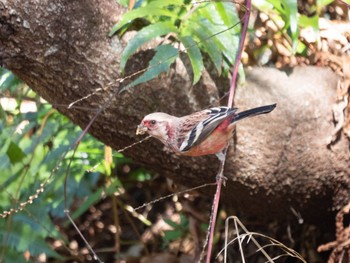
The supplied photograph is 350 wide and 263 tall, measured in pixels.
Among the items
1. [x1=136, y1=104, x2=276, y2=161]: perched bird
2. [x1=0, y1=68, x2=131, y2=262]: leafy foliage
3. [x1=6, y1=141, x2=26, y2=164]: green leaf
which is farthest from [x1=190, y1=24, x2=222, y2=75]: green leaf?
[x1=6, y1=141, x2=26, y2=164]: green leaf

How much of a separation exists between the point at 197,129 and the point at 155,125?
13cm

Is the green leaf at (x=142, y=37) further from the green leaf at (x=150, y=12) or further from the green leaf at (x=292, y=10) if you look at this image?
the green leaf at (x=292, y=10)

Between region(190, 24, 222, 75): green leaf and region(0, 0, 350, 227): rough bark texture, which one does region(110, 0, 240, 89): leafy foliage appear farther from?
region(0, 0, 350, 227): rough bark texture

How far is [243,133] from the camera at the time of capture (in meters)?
2.61

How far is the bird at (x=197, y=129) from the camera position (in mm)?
2057

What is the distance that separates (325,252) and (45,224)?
126 cm

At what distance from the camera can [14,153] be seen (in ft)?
10.4

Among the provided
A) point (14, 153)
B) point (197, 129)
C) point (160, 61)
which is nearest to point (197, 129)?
point (197, 129)

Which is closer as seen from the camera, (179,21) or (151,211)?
(179,21)

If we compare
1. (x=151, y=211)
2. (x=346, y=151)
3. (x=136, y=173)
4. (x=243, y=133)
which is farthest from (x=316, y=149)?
(x=151, y=211)

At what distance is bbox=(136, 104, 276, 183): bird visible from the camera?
2.06 m

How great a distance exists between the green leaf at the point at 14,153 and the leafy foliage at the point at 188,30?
1.00 m

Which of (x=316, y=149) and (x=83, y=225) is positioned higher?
(x=316, y=149)

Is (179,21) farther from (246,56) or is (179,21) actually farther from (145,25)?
(246,56)
